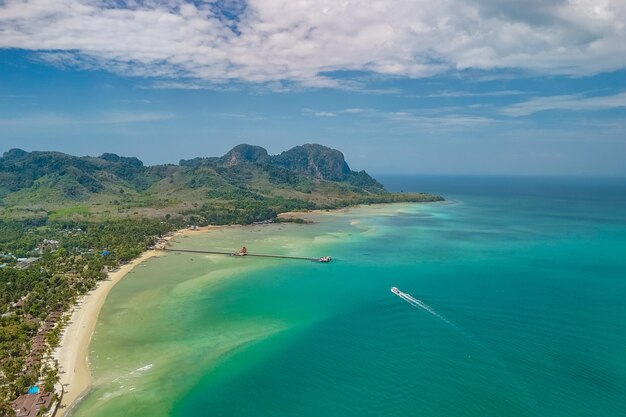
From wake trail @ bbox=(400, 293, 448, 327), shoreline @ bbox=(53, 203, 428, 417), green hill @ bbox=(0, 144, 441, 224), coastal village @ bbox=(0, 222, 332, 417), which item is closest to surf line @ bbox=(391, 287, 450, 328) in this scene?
wake trail @ bbox=(400, 293, 448, 327)

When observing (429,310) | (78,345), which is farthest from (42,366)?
(429,310)

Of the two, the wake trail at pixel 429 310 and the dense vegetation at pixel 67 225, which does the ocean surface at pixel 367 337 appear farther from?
the dense vegetation at pixel 67 225

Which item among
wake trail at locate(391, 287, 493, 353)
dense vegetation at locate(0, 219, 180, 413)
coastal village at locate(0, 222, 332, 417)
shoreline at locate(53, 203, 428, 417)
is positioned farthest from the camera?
wake trail at locate(391, 287, 493, 353)

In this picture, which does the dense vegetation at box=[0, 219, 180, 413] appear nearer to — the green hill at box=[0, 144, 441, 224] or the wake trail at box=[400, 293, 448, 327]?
the green hill at box=[0, 144, 441, 224]

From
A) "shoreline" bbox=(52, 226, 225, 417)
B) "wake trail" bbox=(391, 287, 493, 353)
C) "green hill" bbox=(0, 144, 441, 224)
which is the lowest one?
"shoreline" bbox=(52, 226, 225, 417)

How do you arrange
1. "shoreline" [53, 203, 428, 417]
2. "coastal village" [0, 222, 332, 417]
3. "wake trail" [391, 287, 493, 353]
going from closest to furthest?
"coastal village" [0, 222, 332, 417] → "shoreline" [53, 203, 428, 417] → "wake trail" [391, 287, 493, 353]

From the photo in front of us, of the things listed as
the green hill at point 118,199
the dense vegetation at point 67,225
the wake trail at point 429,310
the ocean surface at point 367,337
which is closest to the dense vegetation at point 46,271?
the dense vegetation at point 67,225

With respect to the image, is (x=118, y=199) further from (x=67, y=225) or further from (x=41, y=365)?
(x=41, y=365)
